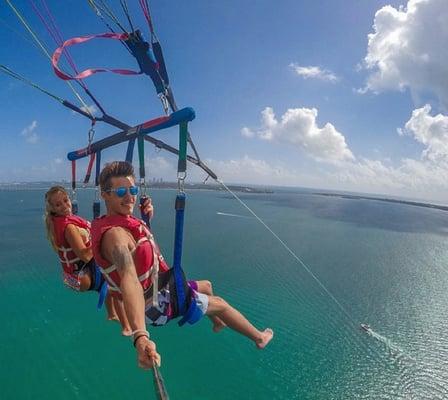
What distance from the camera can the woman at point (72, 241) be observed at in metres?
4.09

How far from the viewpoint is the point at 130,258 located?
2090mm

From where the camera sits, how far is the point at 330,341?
19.0m

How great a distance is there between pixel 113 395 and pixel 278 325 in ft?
35.3

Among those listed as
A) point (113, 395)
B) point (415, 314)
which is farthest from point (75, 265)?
point (415, 314)

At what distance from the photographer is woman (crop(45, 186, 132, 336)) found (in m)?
4.09

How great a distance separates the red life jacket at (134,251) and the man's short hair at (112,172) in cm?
30

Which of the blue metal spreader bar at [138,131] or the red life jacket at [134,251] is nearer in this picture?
the red life jacket at [134,251]

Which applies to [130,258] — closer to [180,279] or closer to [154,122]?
[180,279]

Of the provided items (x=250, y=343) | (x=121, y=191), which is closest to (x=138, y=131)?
(x=121, y=191)

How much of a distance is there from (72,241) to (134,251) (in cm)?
213

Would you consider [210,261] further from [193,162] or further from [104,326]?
[193,162]

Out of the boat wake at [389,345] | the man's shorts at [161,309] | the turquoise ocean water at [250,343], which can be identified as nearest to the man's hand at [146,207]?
the man's shorts at [161,309]

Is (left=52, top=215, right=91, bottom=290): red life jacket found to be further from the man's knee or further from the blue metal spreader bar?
the man's knee

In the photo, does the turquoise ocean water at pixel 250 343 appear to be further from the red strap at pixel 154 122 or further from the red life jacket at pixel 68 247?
the red strap at pixel 154 122
